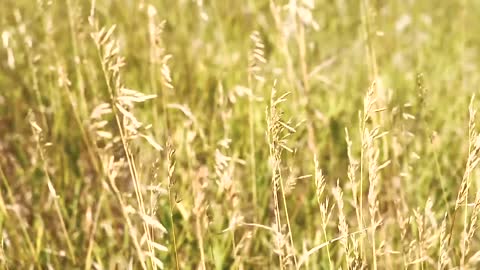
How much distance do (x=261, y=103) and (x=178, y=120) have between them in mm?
292

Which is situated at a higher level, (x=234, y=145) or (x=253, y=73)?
(x=253, y=73)

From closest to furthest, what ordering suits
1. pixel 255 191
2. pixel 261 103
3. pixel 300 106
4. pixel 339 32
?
pixel 255 191 < pixel 300 106 < pixel 261 103 < pixel 339 32

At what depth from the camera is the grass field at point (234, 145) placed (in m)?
1.36

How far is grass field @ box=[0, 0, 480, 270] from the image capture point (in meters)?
1.36

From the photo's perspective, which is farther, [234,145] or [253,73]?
[234,145]

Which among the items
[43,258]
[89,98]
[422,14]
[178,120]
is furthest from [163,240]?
[422,14]

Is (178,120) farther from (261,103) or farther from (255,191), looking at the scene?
(255,191)

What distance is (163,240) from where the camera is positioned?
1.73 meters

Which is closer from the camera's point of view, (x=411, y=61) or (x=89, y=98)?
(x=89, y=98)

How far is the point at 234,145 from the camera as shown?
2.17 meters

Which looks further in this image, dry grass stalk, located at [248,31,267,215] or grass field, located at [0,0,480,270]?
dry grass stalk, located at [248,31,267,215]

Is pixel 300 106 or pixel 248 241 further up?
pixel 300 106

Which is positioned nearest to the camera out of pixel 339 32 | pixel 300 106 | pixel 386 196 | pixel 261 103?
pixel 386 196

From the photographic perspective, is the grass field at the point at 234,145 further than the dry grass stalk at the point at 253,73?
No
